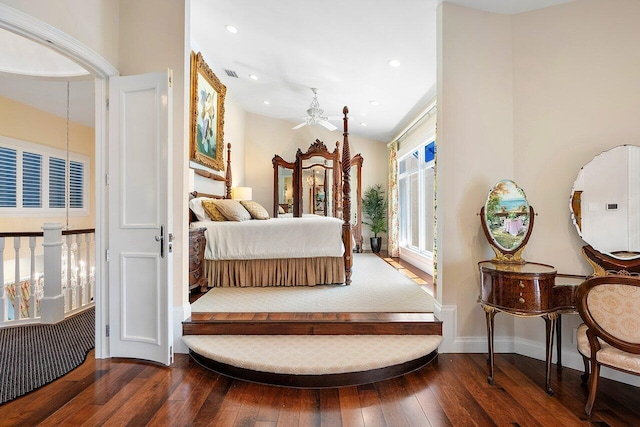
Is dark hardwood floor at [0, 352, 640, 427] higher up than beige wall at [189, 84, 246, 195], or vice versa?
beige wall at [189, 84, 246, 195]

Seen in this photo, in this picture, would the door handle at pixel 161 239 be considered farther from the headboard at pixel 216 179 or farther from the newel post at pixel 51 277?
the newel post at pixel 51 277

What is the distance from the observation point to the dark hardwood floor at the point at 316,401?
1837 mm

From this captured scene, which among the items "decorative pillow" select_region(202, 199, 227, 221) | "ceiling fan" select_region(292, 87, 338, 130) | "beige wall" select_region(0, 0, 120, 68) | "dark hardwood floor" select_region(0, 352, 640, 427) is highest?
"ceiling fan" select_region(292, 87, 338, 130)

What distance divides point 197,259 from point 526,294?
10.4ft

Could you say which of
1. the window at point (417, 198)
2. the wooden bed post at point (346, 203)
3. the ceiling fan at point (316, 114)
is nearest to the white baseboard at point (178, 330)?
the wooden bed post at point (346, 203)

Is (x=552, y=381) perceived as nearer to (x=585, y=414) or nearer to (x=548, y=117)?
(x=585, y=414)

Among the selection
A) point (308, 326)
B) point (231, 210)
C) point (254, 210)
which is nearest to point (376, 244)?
point (254, 210)

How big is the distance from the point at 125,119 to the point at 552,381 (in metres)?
3.76

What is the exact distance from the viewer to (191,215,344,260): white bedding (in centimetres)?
385

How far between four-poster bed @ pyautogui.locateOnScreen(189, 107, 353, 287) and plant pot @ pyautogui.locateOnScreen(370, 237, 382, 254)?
3.28 meters

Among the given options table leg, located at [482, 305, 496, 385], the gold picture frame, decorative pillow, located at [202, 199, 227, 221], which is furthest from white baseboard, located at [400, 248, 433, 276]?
the gold picture frame

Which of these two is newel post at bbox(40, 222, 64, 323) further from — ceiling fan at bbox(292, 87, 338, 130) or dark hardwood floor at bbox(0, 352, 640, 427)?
ceiling fan at bbox(292, 87, 338, 130)

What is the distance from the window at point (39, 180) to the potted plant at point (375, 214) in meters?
5.92

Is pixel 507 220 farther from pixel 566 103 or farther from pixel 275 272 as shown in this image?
pixel 275 272
